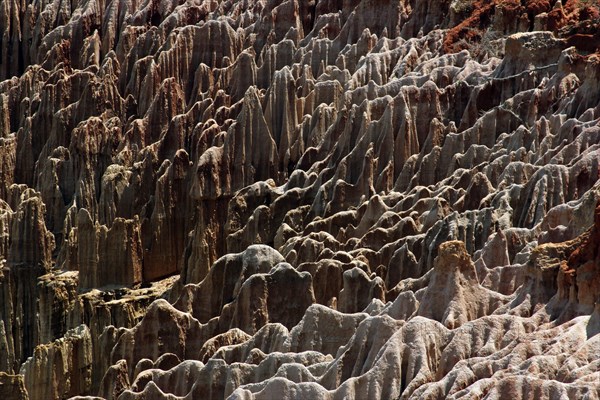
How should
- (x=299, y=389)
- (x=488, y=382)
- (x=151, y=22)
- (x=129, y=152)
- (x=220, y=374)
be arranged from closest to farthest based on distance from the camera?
(x=488, y=382)
(x=299, y=389)
(x=220, y=374)
(x=129, y=152)
(x=151, y=22)

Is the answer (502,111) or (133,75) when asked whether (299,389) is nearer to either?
(502,111)

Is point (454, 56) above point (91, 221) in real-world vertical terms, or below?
above

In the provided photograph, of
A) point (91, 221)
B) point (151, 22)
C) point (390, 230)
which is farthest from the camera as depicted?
point (151, 22)

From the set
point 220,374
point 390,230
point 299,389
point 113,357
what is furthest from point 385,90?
point 299,389

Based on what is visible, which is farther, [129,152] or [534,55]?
[129,152]

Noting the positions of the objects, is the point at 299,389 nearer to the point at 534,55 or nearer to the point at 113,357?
the point at 113,357

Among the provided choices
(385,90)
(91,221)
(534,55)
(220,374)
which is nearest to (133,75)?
(91,221)
